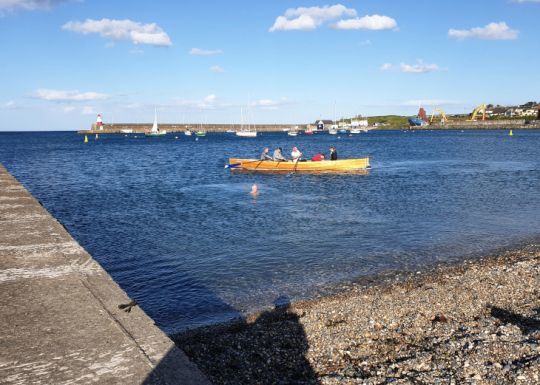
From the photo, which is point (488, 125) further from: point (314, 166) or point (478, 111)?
point (314, 166)

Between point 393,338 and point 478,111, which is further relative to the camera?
point 478,111

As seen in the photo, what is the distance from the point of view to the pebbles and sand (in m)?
6.28

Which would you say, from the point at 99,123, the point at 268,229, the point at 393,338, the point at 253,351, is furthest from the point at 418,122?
the point at 253,351

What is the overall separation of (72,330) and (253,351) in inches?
163

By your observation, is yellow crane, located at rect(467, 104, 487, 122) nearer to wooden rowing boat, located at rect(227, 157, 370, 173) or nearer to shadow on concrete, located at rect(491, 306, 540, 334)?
wooden rowing boat, located at rect(227, 157, 370, 173)

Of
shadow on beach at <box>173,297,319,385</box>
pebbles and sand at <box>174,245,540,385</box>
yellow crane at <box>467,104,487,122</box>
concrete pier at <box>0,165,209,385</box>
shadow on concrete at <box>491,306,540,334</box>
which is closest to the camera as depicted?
concrete pier at <box>0,165,209,385</box>

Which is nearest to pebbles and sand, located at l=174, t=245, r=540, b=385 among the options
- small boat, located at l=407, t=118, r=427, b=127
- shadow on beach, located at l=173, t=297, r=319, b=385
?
shadow on beach, located at l=173, t=297, r=319, b=385

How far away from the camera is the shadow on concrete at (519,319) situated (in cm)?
770

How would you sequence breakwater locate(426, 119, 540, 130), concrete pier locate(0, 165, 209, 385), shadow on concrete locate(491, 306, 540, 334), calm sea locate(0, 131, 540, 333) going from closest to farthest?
1. concrete pier locate(0, 165, 209, 385)
2. shadow on concrete locate(491, 306, 540, 334)
3. calm sea locate(0, 131, 540, 333)
4. breakwater locate(426, 119, 540, 130)

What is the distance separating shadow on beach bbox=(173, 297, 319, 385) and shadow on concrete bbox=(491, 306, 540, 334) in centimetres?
375

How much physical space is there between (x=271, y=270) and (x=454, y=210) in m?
13.4

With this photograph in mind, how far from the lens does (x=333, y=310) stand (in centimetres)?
932

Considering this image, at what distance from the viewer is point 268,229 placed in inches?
732

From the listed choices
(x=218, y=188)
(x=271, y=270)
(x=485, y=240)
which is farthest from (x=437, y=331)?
(x=218, y=188)
